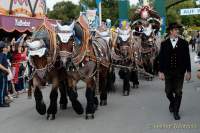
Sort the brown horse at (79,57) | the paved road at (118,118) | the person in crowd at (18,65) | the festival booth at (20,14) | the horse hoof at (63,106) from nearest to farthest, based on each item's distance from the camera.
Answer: the paved road at (118,118)
the brown horse at (79,57)
the horse hoof at (63,106)
the person in crowd at (18,65)
the festival booth at (20,14)

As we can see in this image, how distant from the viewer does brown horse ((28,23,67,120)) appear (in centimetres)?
950

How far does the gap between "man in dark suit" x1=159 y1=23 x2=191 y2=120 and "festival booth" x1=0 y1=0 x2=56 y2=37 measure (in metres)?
5.53

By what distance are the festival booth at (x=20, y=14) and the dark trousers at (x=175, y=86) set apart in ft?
18.5

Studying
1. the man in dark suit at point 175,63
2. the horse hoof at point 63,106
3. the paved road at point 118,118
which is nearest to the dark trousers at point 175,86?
the man in dark suit at point 175,63

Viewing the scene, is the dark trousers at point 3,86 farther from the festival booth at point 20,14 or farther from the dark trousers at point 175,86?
the dark trousers at point 175,86

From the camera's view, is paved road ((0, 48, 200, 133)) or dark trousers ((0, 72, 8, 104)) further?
dark trousers ((0, 72, 8, 104))

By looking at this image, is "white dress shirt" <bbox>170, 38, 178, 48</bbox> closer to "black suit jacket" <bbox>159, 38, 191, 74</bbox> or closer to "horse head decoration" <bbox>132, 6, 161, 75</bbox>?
"black suit jacket" <bbox>159, 38, 191, 74</bbox>

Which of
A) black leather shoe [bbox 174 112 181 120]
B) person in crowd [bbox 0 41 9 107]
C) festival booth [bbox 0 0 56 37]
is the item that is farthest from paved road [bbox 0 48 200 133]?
festival booth [bbox 0 0 56 37]

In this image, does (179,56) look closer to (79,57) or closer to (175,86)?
(175,86)

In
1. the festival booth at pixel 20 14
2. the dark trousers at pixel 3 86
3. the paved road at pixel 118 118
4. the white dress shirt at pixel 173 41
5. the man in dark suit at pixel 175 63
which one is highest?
the festival booth at pixel 20 14

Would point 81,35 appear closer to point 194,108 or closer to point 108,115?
point 108,115

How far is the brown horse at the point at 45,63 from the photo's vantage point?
9500mm

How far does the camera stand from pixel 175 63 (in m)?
9.52

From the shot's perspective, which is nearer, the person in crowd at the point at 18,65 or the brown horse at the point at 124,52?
the brown horse at the point at 124,52
